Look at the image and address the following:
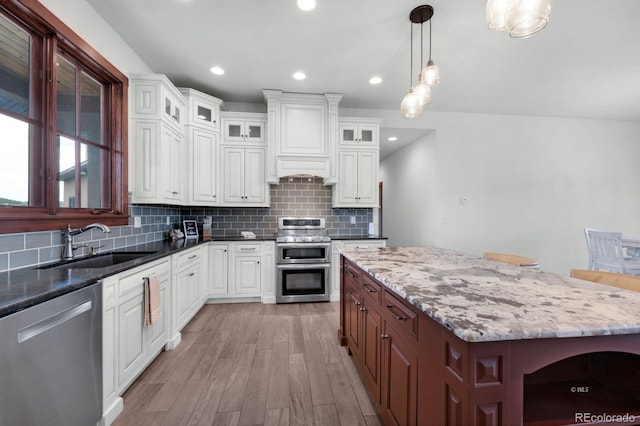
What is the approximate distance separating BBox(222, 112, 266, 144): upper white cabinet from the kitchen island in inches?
116

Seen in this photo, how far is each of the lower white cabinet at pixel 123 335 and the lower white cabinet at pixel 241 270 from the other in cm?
137

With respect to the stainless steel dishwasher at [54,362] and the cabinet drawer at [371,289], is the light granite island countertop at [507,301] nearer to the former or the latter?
the cabinet drawer at [371,289]

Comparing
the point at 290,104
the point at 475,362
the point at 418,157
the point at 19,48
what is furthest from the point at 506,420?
the point at 418,157

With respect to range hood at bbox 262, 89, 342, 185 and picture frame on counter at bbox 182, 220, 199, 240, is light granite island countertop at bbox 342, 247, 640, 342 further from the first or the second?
picture frame on counter at bbox 182, 220, 199, 240

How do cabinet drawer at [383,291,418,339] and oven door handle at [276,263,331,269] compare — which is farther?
oven door handle at [276,263,331,269]

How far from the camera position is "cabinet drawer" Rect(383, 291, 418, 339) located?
1065 millimetres

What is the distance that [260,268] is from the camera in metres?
3.55

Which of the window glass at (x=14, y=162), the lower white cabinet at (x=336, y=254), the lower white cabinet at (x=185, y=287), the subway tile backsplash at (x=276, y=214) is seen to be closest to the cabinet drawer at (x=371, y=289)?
the lower white cabinet at (x=185, y=287)

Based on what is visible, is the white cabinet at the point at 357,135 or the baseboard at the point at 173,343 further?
the white cabinet at the point at 357,135

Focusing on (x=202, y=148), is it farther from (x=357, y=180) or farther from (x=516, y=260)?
(x=516, y=260)

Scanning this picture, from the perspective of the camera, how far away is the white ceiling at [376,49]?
210 centimetres

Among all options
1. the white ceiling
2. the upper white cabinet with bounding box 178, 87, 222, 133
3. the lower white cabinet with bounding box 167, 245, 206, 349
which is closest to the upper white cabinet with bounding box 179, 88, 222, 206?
the upper white cabinet with bounding box 178, 87, 222, 133

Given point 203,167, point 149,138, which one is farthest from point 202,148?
point 149,138

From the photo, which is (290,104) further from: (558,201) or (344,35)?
(558,201)
